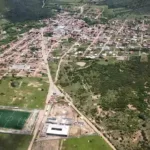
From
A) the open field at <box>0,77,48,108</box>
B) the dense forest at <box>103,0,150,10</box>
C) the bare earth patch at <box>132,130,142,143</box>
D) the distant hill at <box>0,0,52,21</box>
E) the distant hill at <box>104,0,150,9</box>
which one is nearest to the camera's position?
the bare earth patch at <box>132,130,142,143</box>

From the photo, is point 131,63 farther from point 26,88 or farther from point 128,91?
point 26,88

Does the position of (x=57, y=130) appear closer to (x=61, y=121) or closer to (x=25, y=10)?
(x=61, y=121)

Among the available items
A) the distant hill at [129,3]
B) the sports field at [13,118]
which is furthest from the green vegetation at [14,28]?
the distant hill at [129,3]

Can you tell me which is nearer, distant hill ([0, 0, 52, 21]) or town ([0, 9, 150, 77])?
town ([0, 9, 150, 77])

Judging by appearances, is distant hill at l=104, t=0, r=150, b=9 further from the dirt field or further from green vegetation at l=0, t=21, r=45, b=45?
the dirt field

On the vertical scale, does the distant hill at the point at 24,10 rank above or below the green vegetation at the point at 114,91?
above

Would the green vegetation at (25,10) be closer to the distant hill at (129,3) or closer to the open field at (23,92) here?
the distant hill at (129,3)

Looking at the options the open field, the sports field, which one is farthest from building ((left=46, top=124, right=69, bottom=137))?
the open field
